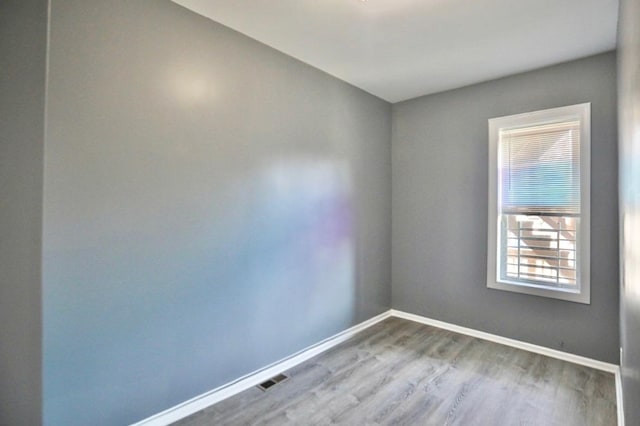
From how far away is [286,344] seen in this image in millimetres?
2812

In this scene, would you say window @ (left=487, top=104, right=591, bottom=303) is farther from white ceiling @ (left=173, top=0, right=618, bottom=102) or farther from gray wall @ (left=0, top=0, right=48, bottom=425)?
gray wall @ (left=0, top=0, right=48, bottom=425)

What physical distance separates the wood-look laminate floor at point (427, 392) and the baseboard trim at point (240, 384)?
0.05 m

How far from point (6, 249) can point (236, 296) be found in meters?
1.35

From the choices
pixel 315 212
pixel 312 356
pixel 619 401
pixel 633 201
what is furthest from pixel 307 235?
pixel 619 401

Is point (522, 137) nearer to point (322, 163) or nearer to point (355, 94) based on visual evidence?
point (355, 94)

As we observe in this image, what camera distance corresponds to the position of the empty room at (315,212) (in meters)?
1.64

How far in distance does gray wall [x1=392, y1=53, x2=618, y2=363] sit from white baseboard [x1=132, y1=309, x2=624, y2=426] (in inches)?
2.7

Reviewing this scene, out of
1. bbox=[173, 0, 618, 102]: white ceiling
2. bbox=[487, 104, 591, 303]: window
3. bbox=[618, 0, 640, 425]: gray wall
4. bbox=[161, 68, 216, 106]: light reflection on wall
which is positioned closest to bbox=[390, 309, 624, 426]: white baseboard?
bbox=[487, 104, 591, 303]: window

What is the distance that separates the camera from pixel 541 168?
307 cm

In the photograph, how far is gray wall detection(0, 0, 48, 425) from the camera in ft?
5.26

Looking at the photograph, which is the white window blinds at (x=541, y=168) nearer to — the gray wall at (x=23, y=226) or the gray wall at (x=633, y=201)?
the gray wall at (x=633, y=201)

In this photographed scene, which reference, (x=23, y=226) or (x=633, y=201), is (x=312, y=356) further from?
(x=633, y=201)

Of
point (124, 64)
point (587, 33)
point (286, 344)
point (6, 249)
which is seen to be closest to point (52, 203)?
point (6, 249)

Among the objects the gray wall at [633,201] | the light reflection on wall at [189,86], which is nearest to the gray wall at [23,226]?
the light reflection on wall at [189,86]
